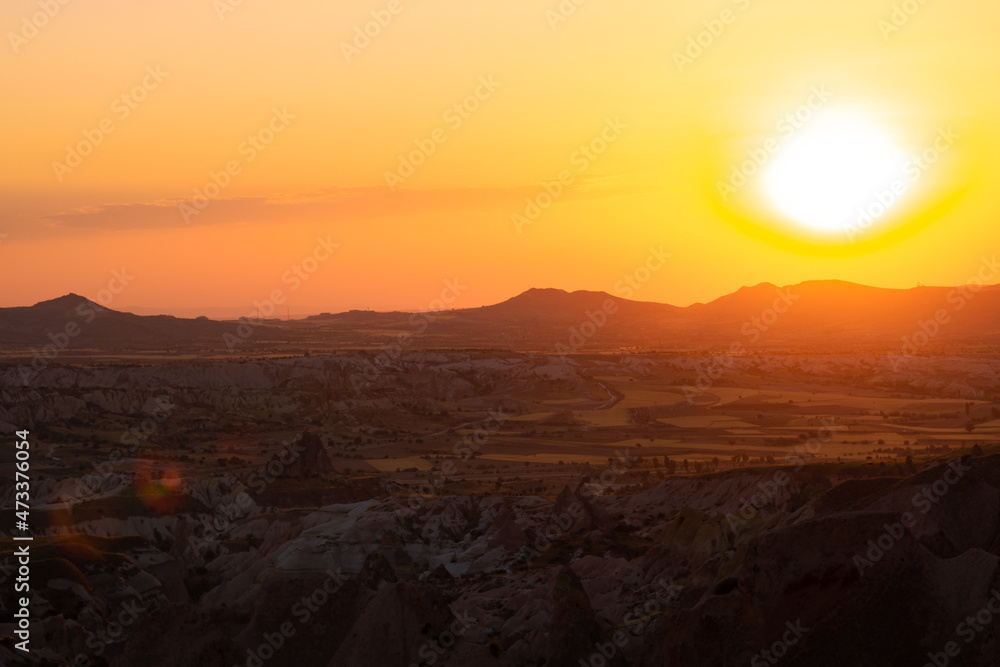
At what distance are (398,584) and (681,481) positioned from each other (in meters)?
28.1

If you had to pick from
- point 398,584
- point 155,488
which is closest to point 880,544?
point 398,584

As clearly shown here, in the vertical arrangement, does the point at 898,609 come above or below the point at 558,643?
above

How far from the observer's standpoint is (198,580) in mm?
39062

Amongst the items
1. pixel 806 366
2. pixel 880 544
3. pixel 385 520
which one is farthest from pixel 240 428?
pixel 806 366

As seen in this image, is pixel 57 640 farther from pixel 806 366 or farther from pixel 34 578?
pixel 806 366

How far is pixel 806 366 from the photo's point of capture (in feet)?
534

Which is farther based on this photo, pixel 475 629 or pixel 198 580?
pixel 198 580

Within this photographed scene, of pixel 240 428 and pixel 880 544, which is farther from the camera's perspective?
pixel 240 428

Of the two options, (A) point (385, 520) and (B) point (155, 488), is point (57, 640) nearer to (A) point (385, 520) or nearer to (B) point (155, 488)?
(A) point (385, 520)

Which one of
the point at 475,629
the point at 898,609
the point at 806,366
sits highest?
the point at 806,366

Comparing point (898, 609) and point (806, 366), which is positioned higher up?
point (806, 366)

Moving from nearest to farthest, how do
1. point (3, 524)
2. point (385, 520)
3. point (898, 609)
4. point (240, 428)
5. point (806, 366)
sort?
point (898, 609)
point (385, 520)
point (3, 524)
point (240, 428)
point (806, 366)

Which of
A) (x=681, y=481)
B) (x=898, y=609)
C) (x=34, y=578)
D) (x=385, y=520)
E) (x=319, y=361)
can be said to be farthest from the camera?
(x=319, y=361)

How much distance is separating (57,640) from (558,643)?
14558mm
